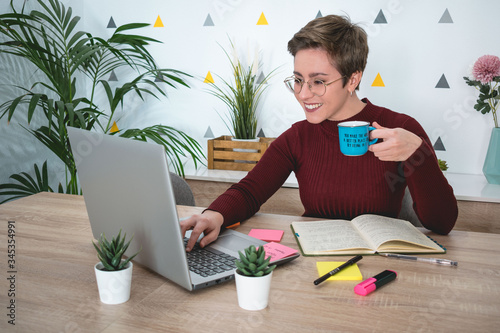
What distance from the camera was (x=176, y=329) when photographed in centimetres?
76

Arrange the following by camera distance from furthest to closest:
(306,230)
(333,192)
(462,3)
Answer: (462,3) → (333,192) → (306,230)

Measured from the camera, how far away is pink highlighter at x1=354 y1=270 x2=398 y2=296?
0.90 m

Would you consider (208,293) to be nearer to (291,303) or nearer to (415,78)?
(291,303)

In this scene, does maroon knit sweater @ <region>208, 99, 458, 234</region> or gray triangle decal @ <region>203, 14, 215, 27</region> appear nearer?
maroon knit sweater @ <region>208, 99, 458, 234</region>

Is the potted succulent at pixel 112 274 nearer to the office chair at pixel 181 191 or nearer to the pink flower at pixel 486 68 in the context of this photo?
Answer: the office chair at pixel 181 191

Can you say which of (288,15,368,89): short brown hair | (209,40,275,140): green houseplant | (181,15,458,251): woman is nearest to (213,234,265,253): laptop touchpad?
(181,15,458,251): woman

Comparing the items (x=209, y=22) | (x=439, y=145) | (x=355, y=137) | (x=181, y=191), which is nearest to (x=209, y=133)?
(x=209, y=22)

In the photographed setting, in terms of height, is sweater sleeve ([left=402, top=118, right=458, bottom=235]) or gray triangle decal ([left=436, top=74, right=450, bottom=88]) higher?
gray triangle decal ([left=436, top=74, right=450, bottom=88])

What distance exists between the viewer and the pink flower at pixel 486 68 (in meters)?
2.17

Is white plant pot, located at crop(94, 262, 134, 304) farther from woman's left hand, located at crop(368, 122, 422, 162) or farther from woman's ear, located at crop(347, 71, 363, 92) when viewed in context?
woman's ear, located at crop(347, 71, 363, 92)

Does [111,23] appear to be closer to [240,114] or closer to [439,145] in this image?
[240,114]

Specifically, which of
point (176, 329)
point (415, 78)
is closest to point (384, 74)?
point (415, 78)

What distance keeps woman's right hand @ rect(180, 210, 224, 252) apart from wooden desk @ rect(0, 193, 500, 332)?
0.16 meters

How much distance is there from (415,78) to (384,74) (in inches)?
6.6
